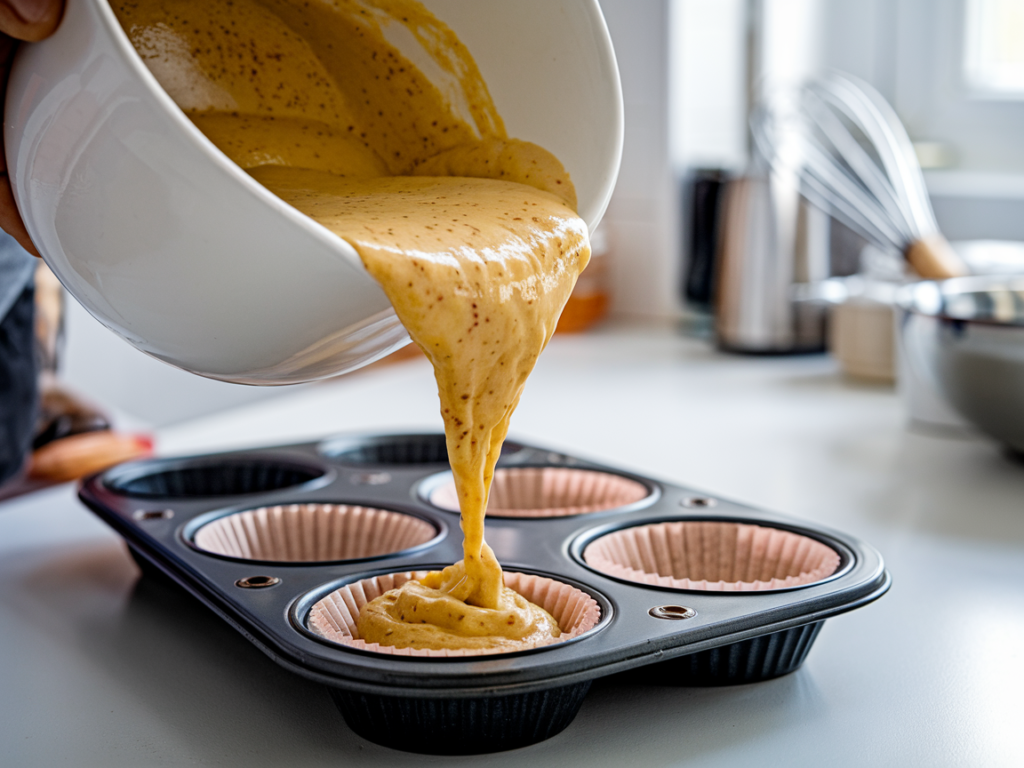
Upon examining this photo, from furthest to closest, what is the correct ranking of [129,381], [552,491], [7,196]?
[129,381] < [552,491] < [7,196]

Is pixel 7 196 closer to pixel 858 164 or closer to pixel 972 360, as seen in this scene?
pixel 972 360

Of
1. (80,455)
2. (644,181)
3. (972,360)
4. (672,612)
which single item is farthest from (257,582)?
(644,181)

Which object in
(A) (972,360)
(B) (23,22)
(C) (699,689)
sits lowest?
(C) (699,689)

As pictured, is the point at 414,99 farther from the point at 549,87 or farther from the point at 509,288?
the point at 509,288

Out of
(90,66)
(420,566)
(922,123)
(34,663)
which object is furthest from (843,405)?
(90,66)

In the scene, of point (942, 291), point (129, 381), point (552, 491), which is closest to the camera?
point (552, 491)

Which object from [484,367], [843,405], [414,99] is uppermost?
[414,99]

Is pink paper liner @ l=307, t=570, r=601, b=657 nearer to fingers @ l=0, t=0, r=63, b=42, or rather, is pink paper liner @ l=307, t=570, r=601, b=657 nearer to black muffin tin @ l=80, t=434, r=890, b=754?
black muffin tin @ l=80, t=434, r=890, b=754
